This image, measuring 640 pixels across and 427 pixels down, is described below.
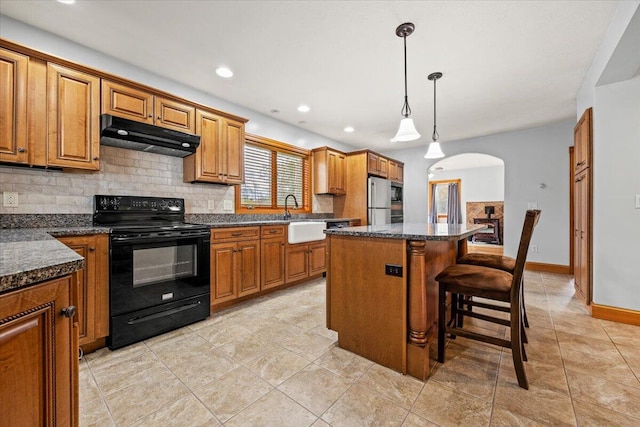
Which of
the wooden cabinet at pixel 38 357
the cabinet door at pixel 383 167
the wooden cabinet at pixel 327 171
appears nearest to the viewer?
the wooden cabinet at pixel 38 357

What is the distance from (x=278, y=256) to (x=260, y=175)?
1346 millimetres

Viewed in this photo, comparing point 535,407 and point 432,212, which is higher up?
point 432,212

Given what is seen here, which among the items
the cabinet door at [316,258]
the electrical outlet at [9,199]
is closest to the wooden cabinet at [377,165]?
the cabinet door at [316,258]

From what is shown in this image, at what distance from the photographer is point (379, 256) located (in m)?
1.85

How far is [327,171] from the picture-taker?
→ 4.69 m

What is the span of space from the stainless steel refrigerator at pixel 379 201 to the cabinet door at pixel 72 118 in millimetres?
3793

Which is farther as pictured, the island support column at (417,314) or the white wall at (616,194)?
the white wall at (616,194)

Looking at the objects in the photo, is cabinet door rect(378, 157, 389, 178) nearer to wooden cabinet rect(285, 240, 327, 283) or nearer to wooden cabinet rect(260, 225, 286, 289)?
wooden cabinet rect(285, 240, 327, 283)

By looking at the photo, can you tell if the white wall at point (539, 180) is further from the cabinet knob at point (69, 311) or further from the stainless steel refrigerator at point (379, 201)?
the cabinet knob at point (69, 311)

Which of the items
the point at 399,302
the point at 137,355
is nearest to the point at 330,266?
the point at 399,302

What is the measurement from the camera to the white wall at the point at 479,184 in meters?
8.87

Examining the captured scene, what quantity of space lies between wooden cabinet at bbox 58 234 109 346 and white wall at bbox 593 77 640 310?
434cm

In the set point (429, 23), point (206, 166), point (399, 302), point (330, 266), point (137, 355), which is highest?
point (429, 23)

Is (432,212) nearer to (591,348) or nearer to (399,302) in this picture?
(591,348)
